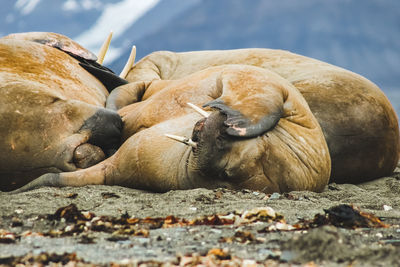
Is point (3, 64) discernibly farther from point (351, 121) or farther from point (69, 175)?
point (351, 121)

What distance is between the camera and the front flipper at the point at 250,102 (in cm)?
402

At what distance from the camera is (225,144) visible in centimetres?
401

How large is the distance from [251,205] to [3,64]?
3.44 metres

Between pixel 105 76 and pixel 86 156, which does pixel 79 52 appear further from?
pixel 86 156

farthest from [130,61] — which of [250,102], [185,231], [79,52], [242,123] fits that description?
[185,231]

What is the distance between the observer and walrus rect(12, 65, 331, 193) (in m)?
4.04

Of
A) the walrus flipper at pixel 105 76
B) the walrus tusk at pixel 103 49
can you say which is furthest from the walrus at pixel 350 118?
the walrus tusk at pixel 103 49

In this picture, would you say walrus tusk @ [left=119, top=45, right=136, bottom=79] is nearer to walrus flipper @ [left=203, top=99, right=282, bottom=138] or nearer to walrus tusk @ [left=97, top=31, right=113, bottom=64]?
walrus tusk @ [left=97, top=31, right=113, bottom=64]

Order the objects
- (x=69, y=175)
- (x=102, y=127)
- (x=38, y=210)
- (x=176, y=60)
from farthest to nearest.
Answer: (x=176, y=60)
(x=102, y=127)
(x=69, y=175)
(x=38, y=210)

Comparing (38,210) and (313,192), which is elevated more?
(38,210)

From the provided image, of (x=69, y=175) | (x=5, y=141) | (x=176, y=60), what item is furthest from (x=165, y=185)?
(x=176, y=60)

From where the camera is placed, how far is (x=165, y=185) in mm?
4582

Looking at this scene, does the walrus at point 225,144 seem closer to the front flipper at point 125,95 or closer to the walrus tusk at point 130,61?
the front flipper at point 125,95

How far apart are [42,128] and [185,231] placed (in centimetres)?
276
